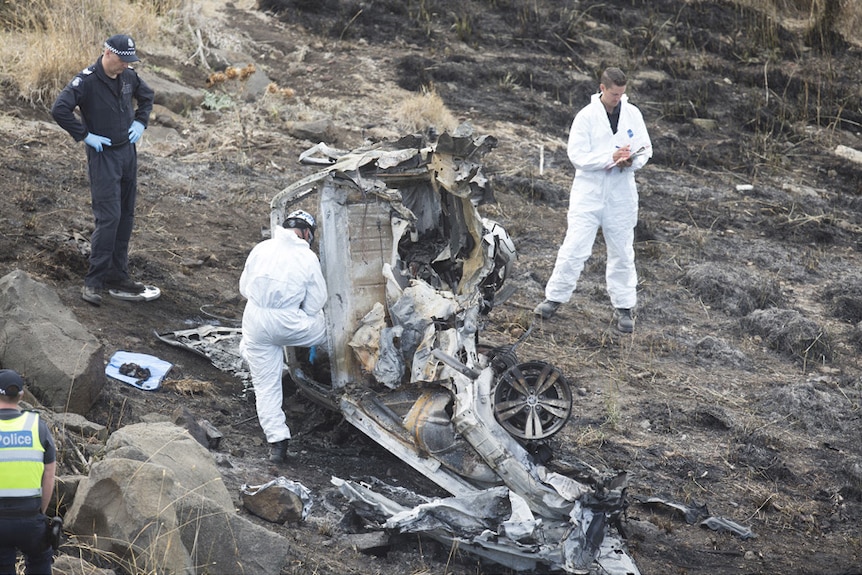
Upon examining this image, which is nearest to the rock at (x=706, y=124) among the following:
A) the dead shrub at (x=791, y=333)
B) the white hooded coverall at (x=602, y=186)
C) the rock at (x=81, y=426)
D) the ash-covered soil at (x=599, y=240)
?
the ash-covered soil at (x=599, y=240)

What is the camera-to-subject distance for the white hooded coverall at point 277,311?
6.72 metres

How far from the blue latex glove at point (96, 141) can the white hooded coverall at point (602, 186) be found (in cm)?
391

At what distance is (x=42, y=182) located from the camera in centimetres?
1067

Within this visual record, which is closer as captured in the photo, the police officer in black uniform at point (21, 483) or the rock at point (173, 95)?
the police officer in black uniform at point (21, 483)

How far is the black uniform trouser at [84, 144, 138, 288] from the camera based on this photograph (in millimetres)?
8219

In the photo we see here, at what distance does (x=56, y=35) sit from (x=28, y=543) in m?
9.20

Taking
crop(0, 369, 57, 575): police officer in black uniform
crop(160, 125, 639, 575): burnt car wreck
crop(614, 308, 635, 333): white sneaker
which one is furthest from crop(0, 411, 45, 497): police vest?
crop(614, 308, 635, 333): white sneaker

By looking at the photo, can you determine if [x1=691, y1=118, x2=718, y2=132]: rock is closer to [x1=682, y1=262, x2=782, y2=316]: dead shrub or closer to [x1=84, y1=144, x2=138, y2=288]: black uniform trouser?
[x1=682, y1=262, x2=782, y2=316]: dead shrub

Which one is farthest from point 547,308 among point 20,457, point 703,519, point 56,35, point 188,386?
point 56,35

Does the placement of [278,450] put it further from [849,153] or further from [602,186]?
[849,153]

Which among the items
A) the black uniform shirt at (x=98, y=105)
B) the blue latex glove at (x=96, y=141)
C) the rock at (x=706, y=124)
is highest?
the black uniform shirt at (x=98, y=105)

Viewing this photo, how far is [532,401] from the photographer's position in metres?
6.50

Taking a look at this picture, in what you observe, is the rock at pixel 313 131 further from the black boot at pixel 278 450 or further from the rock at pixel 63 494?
the rock at pixel 63 494

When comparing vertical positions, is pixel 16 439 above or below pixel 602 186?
above
